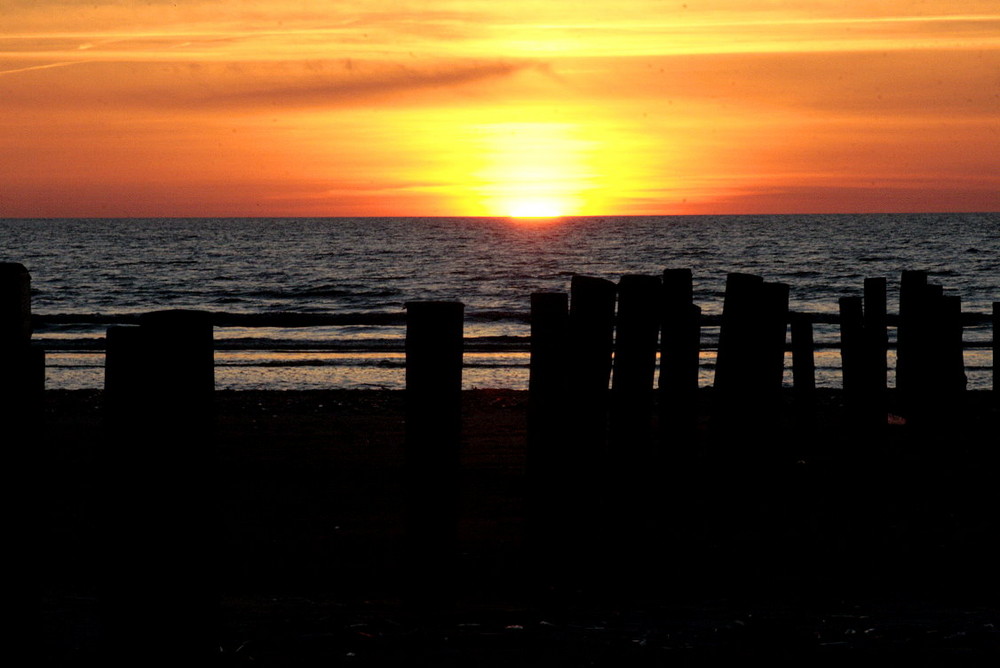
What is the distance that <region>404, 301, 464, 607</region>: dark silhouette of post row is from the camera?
3871 mm

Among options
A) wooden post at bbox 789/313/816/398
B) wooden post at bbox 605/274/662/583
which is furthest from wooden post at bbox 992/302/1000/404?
wooden post at bbox 605/274/662/583

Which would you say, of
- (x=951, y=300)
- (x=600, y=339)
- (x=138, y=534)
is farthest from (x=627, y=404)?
(x=951, y=300)

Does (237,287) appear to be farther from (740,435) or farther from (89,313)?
(740,435)

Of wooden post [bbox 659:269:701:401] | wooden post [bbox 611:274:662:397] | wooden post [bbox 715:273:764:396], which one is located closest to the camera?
A: wooden post [bbox 611:274:662:397]

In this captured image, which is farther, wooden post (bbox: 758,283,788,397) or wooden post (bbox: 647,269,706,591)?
wooden post (bbox: 758,283,788,397)

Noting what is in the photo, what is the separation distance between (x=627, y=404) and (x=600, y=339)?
1.88 feet

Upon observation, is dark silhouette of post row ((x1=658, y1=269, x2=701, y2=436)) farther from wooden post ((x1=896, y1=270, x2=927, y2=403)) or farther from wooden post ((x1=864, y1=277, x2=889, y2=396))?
wooden post ((x1=896, y1=270, x2=927, y2=403))

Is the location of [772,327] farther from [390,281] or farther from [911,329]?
[390,281]

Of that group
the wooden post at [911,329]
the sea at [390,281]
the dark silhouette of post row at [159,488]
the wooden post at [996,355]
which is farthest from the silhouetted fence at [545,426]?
the sea at [390,281]

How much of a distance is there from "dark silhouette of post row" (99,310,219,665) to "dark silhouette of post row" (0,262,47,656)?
0.53ft

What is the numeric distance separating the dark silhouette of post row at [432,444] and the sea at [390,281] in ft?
41.4

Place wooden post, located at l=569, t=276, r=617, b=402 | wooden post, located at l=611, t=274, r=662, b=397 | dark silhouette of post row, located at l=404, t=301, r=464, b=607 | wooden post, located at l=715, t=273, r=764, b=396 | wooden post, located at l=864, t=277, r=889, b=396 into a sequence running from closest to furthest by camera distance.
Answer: dark silhouette of post row, located at l=404, t=301, r=464, b=607 → wooden post, located at l=569, t=276, r=617, b=402 → wooden post, located at l=611, t=274, r=662, b=397 → wooden post, located at l=715, t=273, r=764, b=396 → wooden post, located at l=864, t=277, r=889, b=396

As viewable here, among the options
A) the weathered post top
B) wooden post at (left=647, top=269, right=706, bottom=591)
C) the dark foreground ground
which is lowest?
the dark foreground ground

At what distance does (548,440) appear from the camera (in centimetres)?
500
